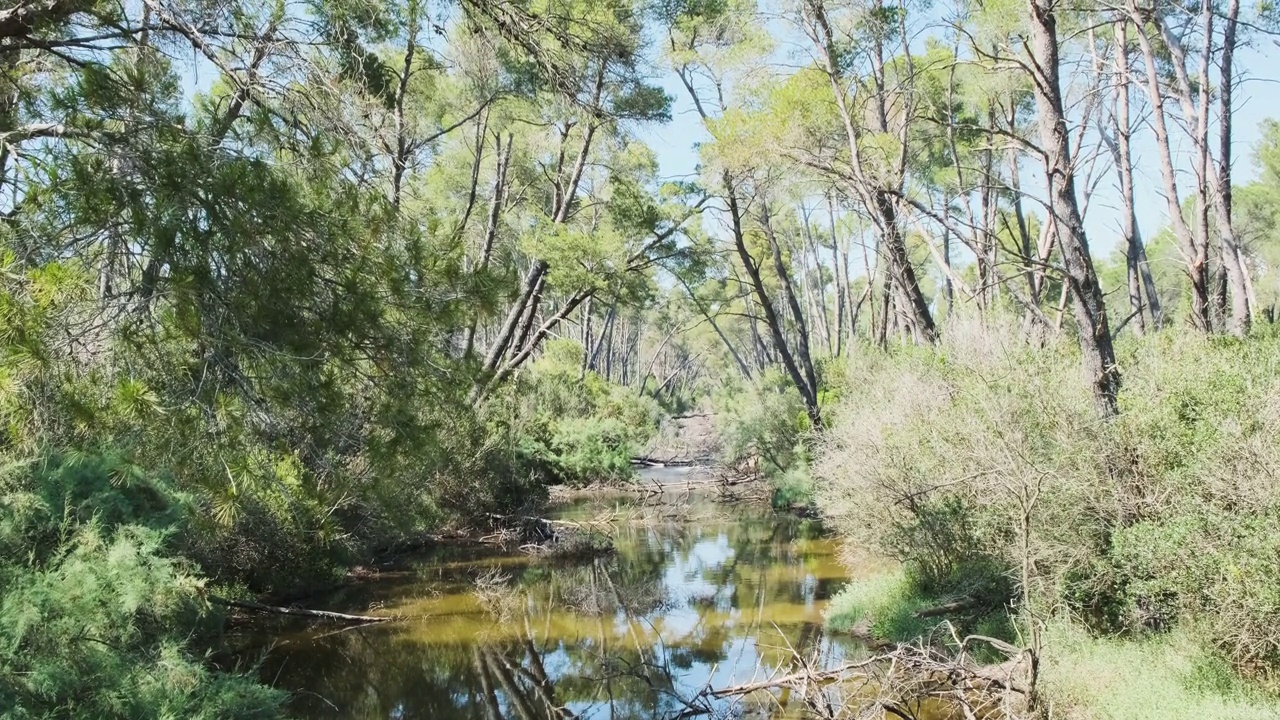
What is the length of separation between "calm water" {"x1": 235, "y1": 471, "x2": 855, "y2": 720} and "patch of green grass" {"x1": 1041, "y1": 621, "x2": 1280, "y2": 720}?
182 centimetres

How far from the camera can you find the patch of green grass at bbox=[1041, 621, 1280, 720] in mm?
4707

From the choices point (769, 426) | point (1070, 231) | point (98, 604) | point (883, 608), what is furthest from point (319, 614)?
point (769, 426)

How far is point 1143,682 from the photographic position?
17.1 feet

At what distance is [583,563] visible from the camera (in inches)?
511

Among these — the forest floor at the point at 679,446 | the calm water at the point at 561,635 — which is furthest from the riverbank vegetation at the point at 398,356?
the forest floor at the point at 679,446

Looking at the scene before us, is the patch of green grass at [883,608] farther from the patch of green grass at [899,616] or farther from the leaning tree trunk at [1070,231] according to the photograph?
the leaning tree trunk at [1070,231]

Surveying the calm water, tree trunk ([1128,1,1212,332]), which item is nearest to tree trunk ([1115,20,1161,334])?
tree trunk ([1128,1,1212,332])

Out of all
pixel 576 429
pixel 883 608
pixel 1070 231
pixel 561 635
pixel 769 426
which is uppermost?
pixel 1070 231

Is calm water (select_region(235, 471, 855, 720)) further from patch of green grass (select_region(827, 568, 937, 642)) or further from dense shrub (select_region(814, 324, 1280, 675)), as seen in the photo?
dense shrub (select_region(814, 324, 1280, 675))

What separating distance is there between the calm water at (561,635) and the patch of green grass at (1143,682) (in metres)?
1.82

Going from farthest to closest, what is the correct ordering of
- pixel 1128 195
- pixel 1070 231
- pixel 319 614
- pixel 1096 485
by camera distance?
1. pixel 1128 195
2. pixel 319 614
3. pixel 1070 231
4. pixel 1096 485

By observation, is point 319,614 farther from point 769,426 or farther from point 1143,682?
point 769,426

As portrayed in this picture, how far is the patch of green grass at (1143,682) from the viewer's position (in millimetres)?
4707

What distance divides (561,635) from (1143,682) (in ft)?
18.6
